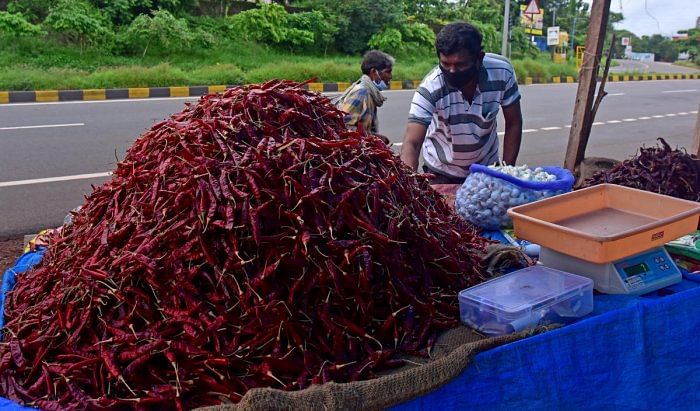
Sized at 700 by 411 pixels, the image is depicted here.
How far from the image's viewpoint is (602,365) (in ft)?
5.65

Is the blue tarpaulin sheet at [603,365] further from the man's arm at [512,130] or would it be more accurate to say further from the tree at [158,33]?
the tree at [158,33]

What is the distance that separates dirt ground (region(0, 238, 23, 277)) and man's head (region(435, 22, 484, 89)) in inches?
106

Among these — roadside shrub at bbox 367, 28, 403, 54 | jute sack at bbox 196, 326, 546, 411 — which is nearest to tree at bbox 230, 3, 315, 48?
roadside shrub at bbox 367, 28, 403, 54

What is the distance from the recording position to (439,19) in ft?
81.6

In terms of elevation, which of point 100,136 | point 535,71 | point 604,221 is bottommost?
point 100,136

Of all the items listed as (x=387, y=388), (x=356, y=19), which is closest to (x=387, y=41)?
(x=356, y=19)

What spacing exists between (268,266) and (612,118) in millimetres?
11550

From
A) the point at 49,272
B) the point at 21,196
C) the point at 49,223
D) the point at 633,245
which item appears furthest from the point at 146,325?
the point at 21,196

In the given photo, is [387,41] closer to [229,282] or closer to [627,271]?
[627,271]

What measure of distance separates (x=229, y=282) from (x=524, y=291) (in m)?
0.84

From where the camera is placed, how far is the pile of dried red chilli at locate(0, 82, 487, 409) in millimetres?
1403

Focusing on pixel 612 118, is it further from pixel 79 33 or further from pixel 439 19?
pixel 439 19

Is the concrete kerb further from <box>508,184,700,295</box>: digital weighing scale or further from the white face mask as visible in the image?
<box>508,184,700,295</box>: digital weighing scale

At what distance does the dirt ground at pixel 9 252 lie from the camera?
361 cm
